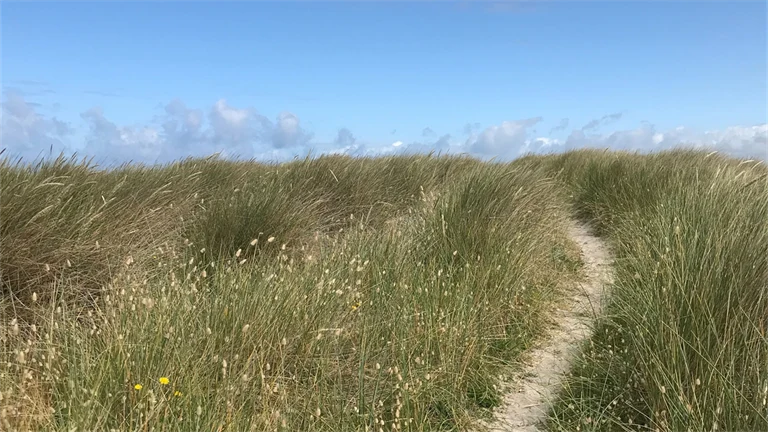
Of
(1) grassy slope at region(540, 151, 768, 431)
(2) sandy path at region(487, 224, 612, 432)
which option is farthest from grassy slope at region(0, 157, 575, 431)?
(1) grassy slope at region(540, 151, 768, 431)

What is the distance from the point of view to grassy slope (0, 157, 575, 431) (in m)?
1.97

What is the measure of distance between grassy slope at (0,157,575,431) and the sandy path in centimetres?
13

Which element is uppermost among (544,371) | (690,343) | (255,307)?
(255,307)

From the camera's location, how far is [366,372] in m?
2.66

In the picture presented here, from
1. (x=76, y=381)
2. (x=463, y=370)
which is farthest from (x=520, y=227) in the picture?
(x=76, y=381)

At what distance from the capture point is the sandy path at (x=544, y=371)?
103 inches

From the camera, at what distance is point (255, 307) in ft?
8.32

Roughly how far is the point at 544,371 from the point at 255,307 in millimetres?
1922

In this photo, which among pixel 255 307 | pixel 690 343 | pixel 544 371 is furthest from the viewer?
pixel 544 371

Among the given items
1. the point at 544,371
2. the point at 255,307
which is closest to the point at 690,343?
the point at 544,371

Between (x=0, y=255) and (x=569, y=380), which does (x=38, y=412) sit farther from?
(x=569, y=380)

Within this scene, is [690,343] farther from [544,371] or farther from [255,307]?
[255,307]

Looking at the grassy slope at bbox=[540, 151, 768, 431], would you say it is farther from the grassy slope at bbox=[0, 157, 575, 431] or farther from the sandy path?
the grassy slope at bbox=[0, 157, 575, 431]

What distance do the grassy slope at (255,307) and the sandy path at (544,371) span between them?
0.42 feet
